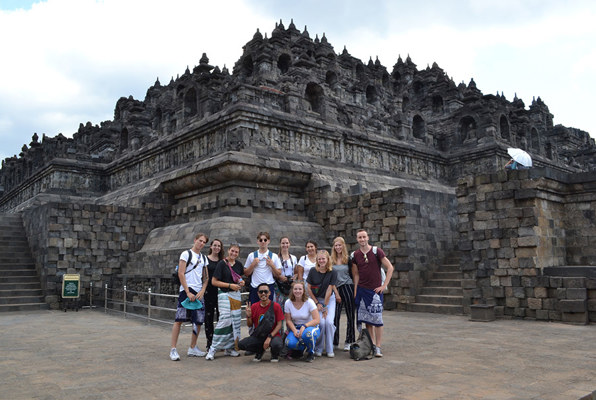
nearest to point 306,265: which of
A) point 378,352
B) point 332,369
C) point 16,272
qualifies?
point 378,352

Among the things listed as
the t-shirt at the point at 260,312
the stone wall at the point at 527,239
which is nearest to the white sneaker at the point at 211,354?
the t-shirt at the point at 260,312

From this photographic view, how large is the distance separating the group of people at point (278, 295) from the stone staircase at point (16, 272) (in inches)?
426

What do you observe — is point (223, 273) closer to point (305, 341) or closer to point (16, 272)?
point (305, 341)

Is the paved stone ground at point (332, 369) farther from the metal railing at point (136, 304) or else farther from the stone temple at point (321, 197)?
the metal railing at point (136, 304)

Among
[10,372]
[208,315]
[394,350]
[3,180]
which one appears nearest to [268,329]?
[208,315]

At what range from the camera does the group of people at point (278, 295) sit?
6.87 metres

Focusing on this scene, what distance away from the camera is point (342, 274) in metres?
7.61

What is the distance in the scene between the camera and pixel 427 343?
7957 millimetres

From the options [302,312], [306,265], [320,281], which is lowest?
[302,312]

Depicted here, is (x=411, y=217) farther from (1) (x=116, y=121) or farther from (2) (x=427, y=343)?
(1) (x=116, y=121)

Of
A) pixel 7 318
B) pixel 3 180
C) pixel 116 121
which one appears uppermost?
pixel 116 121

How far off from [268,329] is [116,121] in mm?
31775

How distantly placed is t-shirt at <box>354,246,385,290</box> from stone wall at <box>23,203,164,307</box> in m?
12.5

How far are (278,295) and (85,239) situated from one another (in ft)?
37.7
